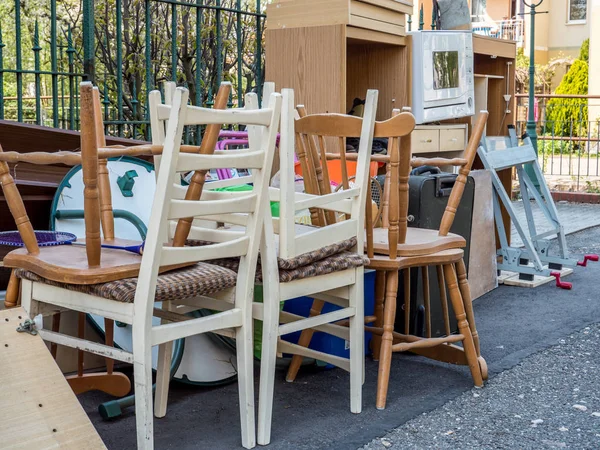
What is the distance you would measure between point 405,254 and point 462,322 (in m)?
0.41

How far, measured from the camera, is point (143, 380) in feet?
7.89

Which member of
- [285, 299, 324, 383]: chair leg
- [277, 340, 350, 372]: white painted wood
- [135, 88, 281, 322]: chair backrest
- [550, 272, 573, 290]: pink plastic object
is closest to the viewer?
[135, 88, 281, 322]: chair backrest

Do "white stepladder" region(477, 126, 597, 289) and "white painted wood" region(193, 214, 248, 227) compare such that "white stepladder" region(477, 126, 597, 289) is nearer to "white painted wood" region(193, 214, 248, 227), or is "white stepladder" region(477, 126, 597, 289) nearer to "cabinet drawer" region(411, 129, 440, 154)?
"cabinet drawer" region(411, 129, 440, 154)

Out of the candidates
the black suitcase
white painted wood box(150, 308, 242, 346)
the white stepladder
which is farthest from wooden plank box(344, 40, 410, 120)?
white painted wood box(150, 308, 242, 346)

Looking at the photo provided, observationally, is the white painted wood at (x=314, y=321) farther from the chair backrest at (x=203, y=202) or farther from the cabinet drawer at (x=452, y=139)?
the cabinet drawer at (x=452, y=139)

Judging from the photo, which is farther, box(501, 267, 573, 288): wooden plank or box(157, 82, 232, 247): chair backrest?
box(501, 267, 573, 288): wooden plank

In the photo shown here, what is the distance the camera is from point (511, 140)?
5.62 m

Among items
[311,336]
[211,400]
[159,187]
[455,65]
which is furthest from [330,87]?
[159,187]

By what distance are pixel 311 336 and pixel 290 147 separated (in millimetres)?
1071

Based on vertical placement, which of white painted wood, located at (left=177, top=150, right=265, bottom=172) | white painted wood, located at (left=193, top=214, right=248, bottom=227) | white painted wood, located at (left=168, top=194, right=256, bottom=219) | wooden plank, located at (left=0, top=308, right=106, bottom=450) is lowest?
wooden plank, located at (left=0, top=308, right=106, bottom=450)

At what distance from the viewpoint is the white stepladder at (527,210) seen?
529 centimetres

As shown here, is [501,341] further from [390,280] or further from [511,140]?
[511,140]

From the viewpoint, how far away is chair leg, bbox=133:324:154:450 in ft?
7.88

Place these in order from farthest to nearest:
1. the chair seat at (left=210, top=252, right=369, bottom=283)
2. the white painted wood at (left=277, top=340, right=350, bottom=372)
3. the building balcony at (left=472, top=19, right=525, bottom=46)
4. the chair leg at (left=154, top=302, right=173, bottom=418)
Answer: the building balcony at (left=472, top=19, right=525, bottom=46) → the white painted wood at (left=277, top=340, right=350, bottom=372) → the chair leg at (left=154, top=302, right=173, bottom=418) → the chair seat at (left=210, top=252, right=369, bottom=283)
